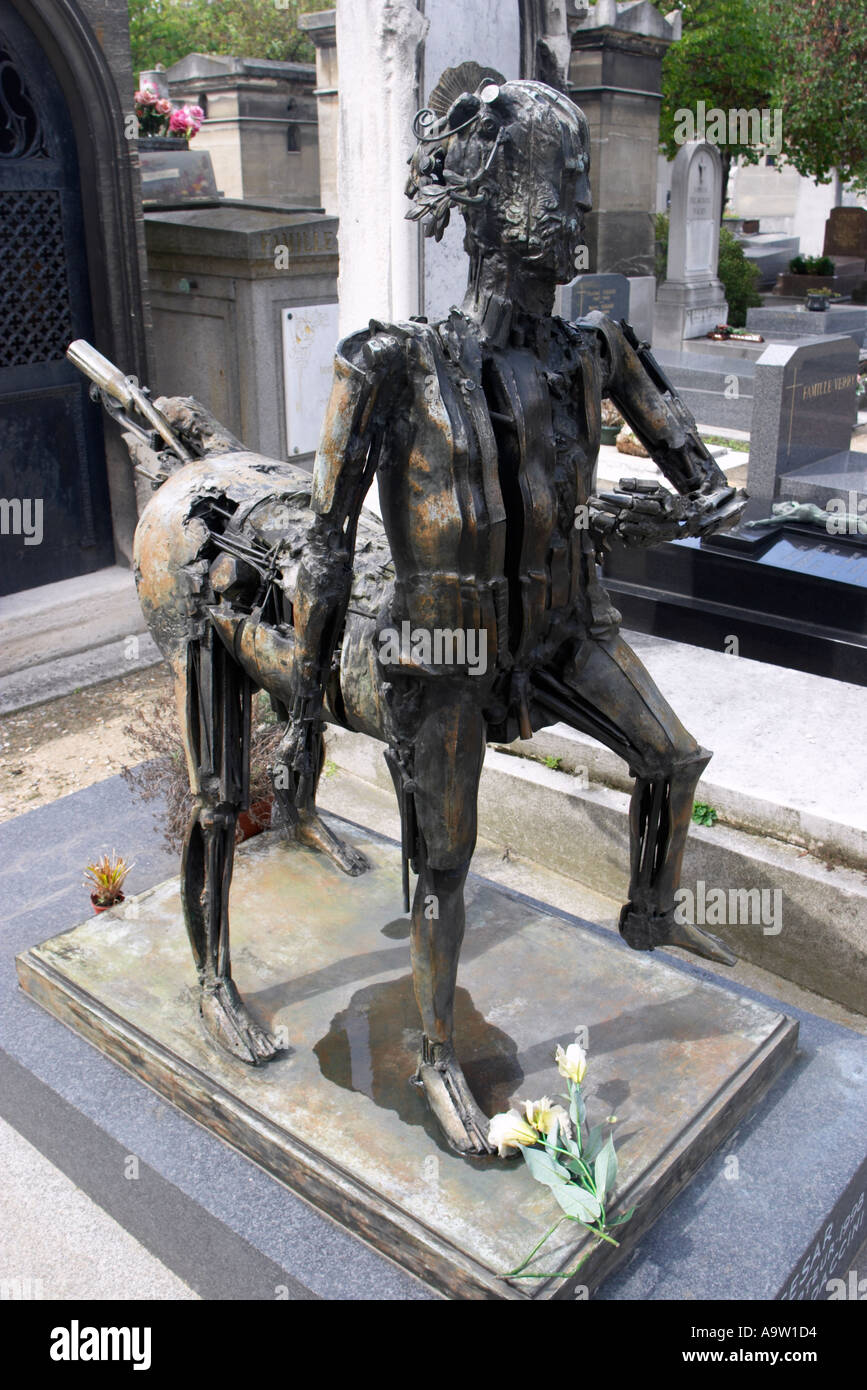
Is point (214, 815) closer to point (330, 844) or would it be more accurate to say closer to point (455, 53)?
point (330, 844)

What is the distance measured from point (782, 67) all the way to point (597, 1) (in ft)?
28.3

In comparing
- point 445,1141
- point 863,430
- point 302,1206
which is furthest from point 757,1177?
point 863,430

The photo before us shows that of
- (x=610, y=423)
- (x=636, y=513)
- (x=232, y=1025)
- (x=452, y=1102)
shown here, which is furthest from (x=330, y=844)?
(x=610, y=423)

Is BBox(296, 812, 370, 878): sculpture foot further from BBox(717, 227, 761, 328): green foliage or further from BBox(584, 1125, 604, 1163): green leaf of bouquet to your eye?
BBox(717, 227, 761, 328): green foliage

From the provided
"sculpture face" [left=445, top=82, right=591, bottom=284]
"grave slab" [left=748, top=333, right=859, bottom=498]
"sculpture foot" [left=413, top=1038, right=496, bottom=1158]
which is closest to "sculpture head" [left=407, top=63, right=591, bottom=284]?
"sculpture face" [left=445, top=82, right=591, bottom=284]

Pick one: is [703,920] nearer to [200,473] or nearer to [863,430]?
[200,473]

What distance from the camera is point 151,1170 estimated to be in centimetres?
369

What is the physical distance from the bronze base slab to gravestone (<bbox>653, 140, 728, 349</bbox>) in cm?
1627

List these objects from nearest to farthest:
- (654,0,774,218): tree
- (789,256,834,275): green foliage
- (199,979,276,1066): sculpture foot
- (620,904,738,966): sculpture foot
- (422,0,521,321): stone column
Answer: (620,904,738,966): sculpture foot
(199,979,276,1066): sculpture foot
(422,0,521,321): stone column
(654,0,774,218): tree
(789,256,834,275): green foliage

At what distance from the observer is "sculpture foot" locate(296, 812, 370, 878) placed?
16.3ft

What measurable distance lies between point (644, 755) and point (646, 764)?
3 centimetres

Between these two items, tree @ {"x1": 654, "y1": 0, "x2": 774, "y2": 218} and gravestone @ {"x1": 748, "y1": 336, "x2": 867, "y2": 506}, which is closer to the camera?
gravestone @ {"x1": 748, "y1": 336, "x2": 867, "y2": 506}

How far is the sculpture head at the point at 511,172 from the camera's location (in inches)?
109

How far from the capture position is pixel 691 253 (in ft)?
63.4
